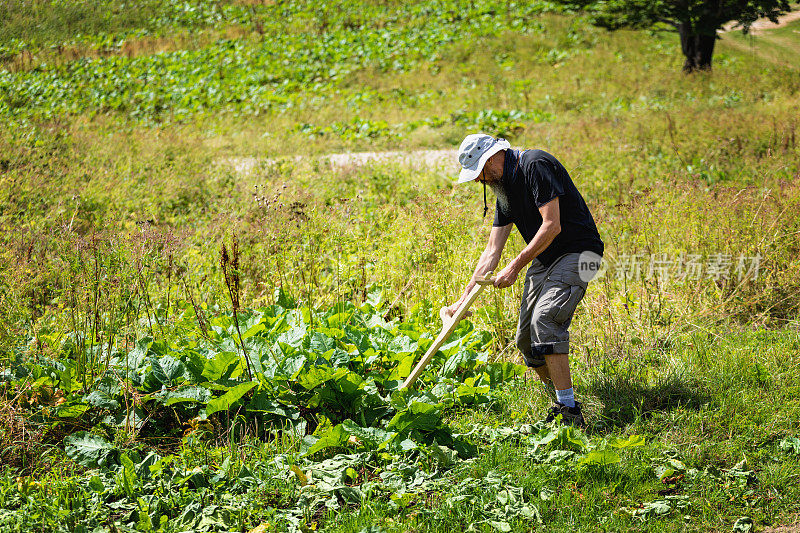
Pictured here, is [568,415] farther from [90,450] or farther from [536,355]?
[90,450]

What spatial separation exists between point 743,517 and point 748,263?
9.37 ft

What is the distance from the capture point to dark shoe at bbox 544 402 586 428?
3.52 meters

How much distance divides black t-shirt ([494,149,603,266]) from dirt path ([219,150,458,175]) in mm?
4845

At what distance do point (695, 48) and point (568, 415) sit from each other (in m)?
13.3

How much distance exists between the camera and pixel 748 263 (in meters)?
5.15

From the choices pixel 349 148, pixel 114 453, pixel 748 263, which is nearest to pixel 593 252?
pixel 748 263

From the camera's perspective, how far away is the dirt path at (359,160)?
889 centimetres

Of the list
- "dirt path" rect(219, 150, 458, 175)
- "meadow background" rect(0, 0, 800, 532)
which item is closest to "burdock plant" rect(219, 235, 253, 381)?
"meadow background" rect(0, 0, 800, 532)

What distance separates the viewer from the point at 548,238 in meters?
3.32

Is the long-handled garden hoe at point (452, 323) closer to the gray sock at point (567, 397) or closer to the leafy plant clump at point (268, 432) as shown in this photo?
the leafy plant clump at point (268, 432)

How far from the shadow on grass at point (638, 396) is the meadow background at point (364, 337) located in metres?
0.02

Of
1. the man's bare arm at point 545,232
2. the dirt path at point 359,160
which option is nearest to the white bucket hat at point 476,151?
the man's bare arm at point 545,232

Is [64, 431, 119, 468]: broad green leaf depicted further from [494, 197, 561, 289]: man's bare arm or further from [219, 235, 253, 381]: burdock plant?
[494, 197, 561, 289]: man's bare arm

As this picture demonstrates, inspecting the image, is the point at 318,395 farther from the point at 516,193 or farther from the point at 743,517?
the point at 743,517
